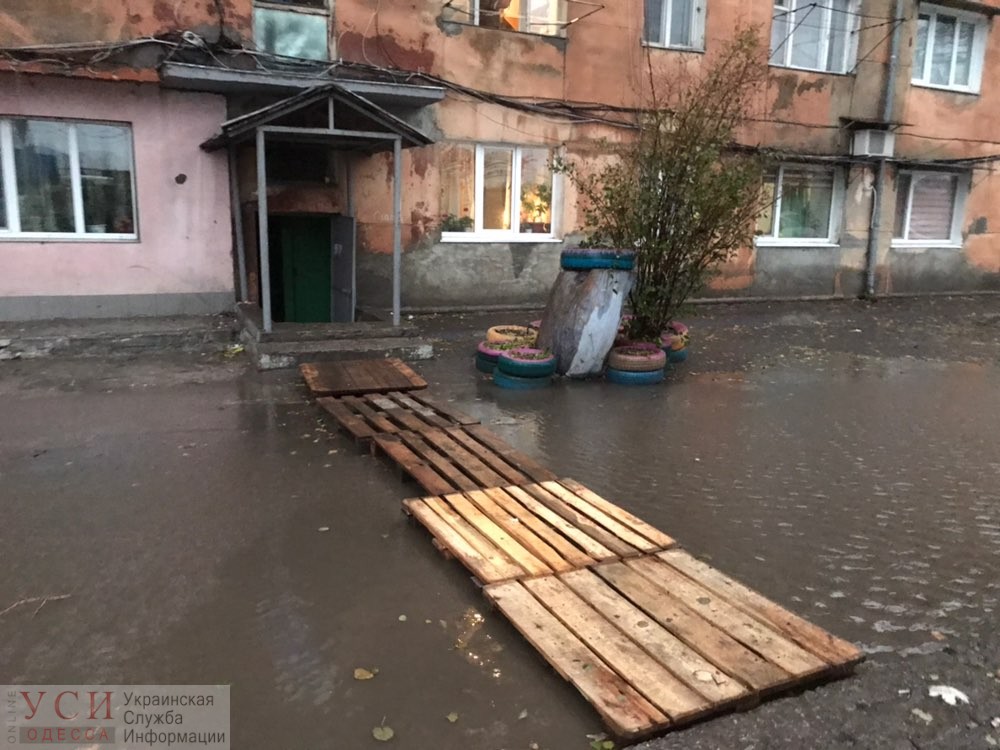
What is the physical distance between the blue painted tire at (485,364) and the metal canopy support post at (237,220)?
11.5ft

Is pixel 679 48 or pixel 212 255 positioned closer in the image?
pixel 212 255

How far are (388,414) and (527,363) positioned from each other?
1555 millimetres

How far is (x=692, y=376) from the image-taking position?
7.59m

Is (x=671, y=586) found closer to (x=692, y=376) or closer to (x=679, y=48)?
(x=692, y=376)

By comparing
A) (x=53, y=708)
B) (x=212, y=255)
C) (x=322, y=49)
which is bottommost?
(x=53, y=708)

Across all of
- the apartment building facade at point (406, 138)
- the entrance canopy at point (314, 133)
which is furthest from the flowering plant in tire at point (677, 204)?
the apartment building facade at point (406, 138)

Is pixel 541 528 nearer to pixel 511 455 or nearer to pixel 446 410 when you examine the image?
pixel 511 455

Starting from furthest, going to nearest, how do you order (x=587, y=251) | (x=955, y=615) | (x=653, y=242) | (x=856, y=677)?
(x=653, y=242) < (x=587, y=251) < (x=955, y=615) < (x=856, y=677)

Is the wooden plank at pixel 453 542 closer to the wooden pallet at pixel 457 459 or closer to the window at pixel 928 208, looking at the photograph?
the wooden pallet at pixel 457 459

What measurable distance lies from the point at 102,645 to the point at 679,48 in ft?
36.8

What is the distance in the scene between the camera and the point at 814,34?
41.2 ft

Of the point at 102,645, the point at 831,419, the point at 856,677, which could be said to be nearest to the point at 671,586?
the point at 856,677

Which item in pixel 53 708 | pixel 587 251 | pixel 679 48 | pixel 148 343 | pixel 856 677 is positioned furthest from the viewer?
pixel 679 48

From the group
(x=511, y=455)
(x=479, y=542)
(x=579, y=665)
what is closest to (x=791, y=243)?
(x=511, y=455)
